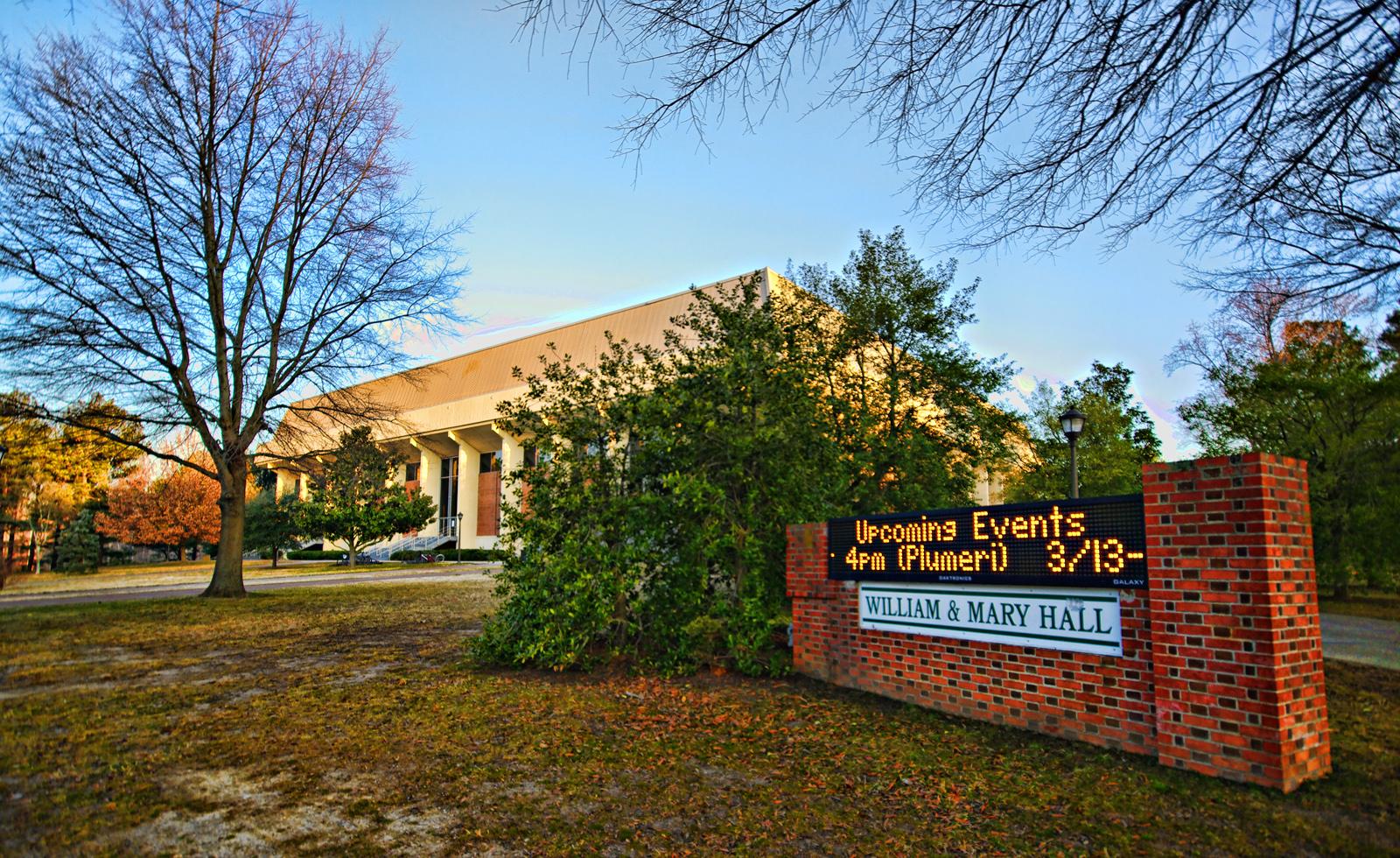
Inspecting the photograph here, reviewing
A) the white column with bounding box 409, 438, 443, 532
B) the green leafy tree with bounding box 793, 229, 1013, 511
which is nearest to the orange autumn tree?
the white column with bounding box 409, 438, 443, 532

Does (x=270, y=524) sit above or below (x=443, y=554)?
above

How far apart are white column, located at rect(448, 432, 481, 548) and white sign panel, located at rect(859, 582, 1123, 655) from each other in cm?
4817

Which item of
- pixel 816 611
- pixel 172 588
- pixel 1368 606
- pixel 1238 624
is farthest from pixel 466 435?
pixel 1238 624

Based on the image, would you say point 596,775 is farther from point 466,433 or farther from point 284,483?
point 284,483

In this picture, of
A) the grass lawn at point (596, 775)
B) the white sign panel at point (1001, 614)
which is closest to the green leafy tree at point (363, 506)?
the grass lawn at point (596, 775)

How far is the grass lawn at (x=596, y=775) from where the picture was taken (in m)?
3.91

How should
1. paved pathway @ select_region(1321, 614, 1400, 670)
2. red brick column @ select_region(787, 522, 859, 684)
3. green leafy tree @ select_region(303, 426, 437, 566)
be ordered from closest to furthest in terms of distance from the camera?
1. red brick column @ select_region(787, 522, 859, 684)
2. paved pathway @ select_region(1321, 614, 1400, 670)
3. green leafy tree @ select_region(303, 426, 437, 566)

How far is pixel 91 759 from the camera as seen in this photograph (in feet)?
17.3

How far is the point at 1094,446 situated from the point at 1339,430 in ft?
27.6

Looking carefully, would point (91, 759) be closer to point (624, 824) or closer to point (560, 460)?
point (624, 824)

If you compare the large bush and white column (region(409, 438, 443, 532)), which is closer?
the large bush

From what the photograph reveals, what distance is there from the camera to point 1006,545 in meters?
5.94

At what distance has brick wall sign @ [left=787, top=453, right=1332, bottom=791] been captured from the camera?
447cm

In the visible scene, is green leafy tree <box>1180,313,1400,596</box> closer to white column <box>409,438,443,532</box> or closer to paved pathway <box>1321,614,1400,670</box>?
paved pathway <box>1321,614,1400,670</box>
